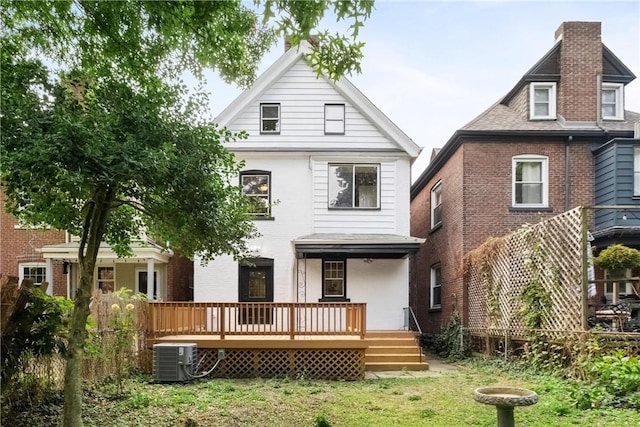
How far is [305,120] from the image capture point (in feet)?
47.8

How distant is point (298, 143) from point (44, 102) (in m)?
9.80

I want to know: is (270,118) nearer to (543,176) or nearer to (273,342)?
(273,342)

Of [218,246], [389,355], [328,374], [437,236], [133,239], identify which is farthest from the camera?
[437,236]

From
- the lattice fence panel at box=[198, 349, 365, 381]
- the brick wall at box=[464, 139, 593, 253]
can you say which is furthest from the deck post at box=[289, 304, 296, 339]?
the brick wall at box=[464, 139, 593, 253]

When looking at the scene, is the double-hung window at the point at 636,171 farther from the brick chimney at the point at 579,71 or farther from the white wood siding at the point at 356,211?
the white wood siding at the point at 356,211

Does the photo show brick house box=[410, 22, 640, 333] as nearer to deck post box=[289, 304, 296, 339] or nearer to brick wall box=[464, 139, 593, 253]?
brick wall box=[464, 139, 593, 253]

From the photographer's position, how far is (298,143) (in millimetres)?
14461

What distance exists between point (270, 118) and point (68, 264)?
26.7 ft

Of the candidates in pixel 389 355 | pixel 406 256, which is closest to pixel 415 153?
pixel 406 256

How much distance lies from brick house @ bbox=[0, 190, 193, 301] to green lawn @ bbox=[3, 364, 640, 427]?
713 cm

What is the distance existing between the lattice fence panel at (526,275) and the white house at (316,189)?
87.3 inches

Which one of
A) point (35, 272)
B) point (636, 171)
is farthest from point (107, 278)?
point (636, 171)

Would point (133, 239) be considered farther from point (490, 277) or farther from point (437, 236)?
point (437, 236)

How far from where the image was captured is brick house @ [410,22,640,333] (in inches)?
547
